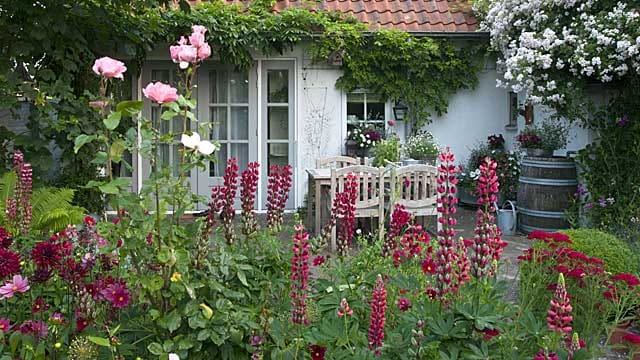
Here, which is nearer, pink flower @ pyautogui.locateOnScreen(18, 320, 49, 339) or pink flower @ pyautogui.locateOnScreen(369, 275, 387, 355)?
pink flower @ pyautogui.locateOnScreen(369, 275, 387, 355)

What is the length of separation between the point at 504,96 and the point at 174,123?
191 inches

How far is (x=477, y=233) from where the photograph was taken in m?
2.46

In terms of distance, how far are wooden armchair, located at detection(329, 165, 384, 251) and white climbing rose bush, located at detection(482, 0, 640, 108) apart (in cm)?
209

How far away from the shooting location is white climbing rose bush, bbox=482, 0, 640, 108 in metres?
7.30

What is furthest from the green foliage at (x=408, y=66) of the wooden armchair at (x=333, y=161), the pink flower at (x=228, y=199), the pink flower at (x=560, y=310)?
the pink flower at (x=560, y=310)

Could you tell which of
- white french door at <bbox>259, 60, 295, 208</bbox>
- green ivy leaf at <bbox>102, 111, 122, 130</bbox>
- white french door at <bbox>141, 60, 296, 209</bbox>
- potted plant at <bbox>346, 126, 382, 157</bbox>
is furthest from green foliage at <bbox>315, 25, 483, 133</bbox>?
green ivy leaf at <bbox>102, 111, 122, 130</bbox>

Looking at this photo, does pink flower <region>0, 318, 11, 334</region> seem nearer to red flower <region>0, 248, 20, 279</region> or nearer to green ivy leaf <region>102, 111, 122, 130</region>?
red flower <region>0, 248, 20, 279</region>

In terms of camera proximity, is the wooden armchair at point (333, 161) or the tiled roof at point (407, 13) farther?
the tiled roof at point (407, 13)

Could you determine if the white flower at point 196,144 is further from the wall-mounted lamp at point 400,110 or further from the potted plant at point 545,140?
the wall-mounted lamp at point 400,110

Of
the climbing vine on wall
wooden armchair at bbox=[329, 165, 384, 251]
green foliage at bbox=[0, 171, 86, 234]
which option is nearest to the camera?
green foliage at bbox=[0, 171, 86, 234]

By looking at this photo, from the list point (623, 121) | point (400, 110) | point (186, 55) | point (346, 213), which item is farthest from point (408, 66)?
point (186, 55)

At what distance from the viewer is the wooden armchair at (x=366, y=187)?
7.25 metres

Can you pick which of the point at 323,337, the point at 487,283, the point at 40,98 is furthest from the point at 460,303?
the point at 40,98

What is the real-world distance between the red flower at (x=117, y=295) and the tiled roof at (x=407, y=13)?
8270mm
